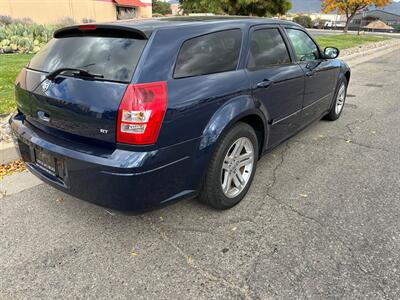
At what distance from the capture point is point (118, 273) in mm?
2352

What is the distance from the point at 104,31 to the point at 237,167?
1588 mm

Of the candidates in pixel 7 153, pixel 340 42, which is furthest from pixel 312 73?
pixel 340 42

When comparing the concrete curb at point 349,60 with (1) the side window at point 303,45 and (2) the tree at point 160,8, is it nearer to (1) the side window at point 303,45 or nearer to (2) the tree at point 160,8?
(1) the side window at point 303,45

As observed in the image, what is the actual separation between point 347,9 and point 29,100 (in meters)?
26.9

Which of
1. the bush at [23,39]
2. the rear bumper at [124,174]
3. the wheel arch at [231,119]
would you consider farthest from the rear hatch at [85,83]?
the bush at [23,39]

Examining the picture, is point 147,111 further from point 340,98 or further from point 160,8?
point 160,8

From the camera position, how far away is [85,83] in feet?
7.82

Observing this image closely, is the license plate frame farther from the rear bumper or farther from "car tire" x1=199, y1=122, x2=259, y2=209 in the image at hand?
"car tire" x1=199, y1=122, x2=259, y2=209

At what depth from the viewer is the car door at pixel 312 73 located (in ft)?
13.1

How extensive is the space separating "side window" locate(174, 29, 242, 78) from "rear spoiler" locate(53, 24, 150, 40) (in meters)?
0.32

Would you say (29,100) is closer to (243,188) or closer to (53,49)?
(53,49)

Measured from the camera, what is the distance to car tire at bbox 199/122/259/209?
2.78 metres

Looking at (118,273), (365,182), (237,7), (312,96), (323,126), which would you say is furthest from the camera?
(237,7)

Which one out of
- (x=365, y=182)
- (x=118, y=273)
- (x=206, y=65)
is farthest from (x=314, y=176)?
(x=118, y=273)
